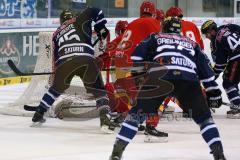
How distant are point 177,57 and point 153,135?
3.61ft

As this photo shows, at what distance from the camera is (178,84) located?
13.9 ft

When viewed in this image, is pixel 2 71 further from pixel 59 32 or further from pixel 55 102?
pixel 59 32

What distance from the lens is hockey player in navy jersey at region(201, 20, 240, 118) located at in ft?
21.0

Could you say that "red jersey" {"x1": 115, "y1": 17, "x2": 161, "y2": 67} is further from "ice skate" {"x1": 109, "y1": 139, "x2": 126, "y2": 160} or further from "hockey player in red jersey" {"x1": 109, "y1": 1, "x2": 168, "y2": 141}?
"ice skate" {"x1": 109, "y1": 139, "x2": 126, "y2": 160}

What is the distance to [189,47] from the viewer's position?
4254 mm

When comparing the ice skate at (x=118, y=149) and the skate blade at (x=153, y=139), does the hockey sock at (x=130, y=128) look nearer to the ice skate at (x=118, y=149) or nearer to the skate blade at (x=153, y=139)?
the ice skate at (x=118, y=149)

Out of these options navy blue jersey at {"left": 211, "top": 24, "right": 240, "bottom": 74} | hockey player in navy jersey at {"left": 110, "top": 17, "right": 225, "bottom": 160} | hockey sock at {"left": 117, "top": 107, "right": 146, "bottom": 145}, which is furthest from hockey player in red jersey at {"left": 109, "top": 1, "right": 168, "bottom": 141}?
hockey sock at {"left": 117, "top": 107, "right": 146, "bottom": 145}

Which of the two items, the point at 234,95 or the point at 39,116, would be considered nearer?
the point at 39,116

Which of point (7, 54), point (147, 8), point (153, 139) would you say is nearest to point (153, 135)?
point (153, 139)

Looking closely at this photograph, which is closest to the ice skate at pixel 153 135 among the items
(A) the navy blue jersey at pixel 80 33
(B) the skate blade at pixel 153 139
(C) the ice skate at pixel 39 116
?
(B) the skate blade at pixel 153 139

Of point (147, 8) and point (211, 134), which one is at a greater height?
point (147, 8)

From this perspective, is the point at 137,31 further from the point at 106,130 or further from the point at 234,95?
the point at 234,95

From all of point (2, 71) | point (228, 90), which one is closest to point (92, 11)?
point (228, 90)

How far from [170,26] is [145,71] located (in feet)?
1.29
